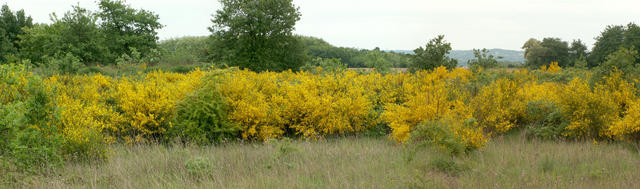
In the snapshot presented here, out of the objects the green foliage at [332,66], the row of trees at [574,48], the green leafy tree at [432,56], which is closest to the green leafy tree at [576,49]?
the row of trees at [574,48]

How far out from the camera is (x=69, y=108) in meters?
6.11

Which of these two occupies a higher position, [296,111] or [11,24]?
[11,24]

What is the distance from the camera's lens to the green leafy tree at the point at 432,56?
46.1 ft

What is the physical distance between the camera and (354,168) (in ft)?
16.1

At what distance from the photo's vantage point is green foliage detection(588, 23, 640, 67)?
94.7 feet

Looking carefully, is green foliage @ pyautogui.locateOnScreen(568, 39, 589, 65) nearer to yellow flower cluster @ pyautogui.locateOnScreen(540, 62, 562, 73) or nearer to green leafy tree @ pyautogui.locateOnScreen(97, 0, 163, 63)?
yellow flower cluster @ pyautogui.locateOnScreen(540, 62, 562, 73)

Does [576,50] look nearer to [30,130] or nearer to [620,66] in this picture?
[620,66]

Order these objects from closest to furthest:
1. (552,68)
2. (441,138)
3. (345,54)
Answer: (441,138)
(552,68)
(345,54)

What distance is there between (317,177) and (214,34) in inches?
989

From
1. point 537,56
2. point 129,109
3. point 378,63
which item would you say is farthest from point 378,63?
point 129,109

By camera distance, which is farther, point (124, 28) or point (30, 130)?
point (124, 28)

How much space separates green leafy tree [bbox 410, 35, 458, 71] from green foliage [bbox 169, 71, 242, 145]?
929 cm

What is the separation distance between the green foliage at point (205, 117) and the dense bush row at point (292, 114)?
0.7 inches

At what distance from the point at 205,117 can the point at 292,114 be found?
69.7 inches
